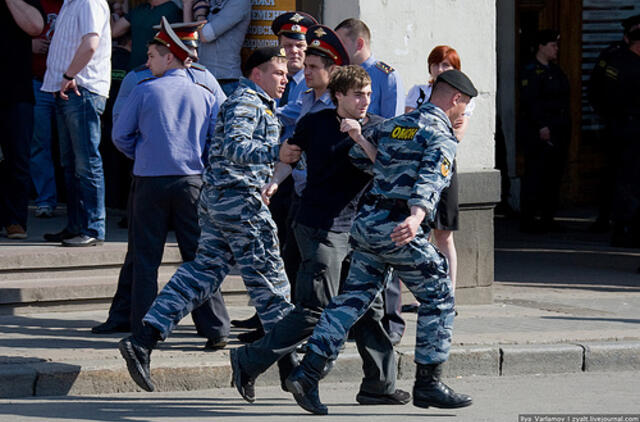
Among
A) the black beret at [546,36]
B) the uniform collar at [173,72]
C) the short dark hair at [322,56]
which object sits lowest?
the black beret at [546,36]

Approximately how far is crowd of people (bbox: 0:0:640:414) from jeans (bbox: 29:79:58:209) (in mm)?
1155

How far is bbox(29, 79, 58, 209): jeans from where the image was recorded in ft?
35.0

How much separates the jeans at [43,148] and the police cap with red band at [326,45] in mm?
4238

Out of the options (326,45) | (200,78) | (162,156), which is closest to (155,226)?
(162,156)

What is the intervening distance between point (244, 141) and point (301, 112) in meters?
0.76

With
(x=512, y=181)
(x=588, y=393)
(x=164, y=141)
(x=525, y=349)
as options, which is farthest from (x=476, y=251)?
(x=512, y=181)

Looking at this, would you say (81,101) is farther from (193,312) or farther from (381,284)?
(381,284)

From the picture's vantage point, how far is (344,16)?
9164mm

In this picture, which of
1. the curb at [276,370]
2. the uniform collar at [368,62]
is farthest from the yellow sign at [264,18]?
the curb at [276,370]

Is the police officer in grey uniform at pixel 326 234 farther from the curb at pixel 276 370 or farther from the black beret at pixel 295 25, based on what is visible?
the black beret at pixel 295 25

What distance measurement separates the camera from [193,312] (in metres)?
7.61

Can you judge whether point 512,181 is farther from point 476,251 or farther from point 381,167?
point 381,167

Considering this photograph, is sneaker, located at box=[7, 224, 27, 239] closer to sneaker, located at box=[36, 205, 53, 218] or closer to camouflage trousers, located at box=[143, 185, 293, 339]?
sneaker, located at box=[36, 205, 53, 218]

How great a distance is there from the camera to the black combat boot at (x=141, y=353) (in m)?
6.68
